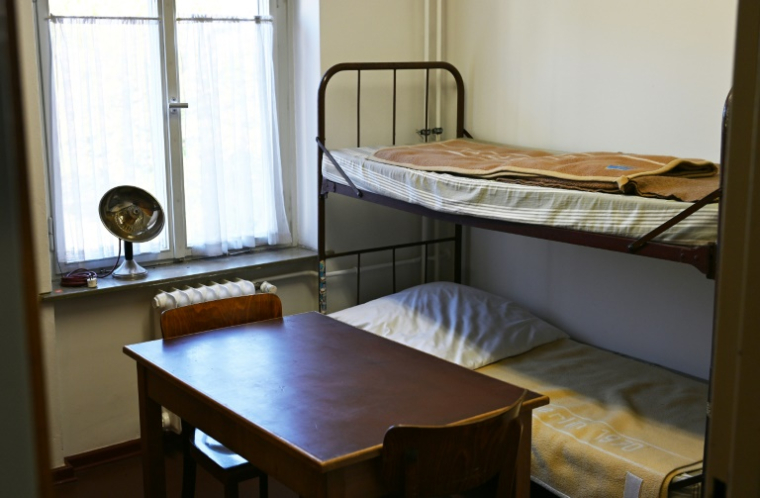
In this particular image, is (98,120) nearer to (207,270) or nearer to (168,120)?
(168,120)

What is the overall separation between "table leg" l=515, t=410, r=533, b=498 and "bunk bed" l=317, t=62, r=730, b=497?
36 cm

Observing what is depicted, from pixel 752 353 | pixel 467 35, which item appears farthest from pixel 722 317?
pixel 467 35

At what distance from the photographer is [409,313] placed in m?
3.61

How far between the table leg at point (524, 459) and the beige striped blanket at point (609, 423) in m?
0.35

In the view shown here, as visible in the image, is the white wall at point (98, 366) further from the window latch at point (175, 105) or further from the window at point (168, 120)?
the window latch at point (175, 105)

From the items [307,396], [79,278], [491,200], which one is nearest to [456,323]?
[491,200]

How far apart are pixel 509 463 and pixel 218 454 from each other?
957 mm

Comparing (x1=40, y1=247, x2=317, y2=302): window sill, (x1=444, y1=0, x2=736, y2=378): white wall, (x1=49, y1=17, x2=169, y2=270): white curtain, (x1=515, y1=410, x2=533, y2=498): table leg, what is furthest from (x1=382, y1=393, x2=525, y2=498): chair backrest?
(x1=49, y1=17, x2=169, y2=270): white curtain

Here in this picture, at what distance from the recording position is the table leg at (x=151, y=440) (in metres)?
2.55

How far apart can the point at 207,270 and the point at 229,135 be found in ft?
2.17

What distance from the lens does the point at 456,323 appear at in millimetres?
3496

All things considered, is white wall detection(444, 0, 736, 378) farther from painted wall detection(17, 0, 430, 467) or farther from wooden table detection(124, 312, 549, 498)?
wooden table detection(124, 312, 549, 498)

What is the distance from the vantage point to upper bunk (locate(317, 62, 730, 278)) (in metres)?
2.14

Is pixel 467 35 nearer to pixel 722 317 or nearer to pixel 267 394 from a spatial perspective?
pixel 267 394
